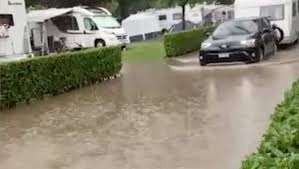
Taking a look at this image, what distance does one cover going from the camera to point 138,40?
41000mm

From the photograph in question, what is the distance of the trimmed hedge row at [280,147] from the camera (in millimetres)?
2700

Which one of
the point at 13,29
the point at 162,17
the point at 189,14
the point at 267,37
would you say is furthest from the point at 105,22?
the point at 189,14

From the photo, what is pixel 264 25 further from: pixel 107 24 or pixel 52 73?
pixel 107 24

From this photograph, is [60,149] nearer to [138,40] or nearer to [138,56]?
[138,56]

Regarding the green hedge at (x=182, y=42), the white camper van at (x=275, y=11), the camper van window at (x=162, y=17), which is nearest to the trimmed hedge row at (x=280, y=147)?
the green hedge at (x=182, y=42)

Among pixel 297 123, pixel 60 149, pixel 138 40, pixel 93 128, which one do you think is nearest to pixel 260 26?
pixel 93 128

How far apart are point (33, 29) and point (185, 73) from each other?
13970 millimetres

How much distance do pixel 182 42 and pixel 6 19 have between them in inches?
251

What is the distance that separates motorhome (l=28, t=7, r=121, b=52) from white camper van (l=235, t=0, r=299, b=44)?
699cm

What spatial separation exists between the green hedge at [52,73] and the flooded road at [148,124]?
1.07 ft

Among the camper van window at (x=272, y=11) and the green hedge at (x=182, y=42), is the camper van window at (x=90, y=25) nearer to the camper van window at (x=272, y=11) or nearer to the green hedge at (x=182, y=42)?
the green hedge at (x=182, y=42)

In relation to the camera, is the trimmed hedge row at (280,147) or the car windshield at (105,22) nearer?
the trimmed hedge row at (280,147)

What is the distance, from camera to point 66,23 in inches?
1144

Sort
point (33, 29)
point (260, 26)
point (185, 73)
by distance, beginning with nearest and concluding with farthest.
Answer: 1. point (185, 73)
2. point (260, 26)
3. point (33, 29)
